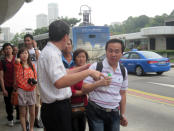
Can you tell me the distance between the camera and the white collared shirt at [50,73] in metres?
1.81

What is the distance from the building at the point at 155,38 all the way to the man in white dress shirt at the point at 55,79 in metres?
26.7

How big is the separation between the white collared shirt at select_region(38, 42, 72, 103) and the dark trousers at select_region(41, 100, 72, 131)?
0.20 feet

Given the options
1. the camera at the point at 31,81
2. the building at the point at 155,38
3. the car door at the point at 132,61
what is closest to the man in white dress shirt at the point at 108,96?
the camera at the point at 31,81

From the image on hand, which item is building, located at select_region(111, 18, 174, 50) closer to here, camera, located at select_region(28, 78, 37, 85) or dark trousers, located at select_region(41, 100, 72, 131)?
camera, located at select_region(28, 78, 37, 85)

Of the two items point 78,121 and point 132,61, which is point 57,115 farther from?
point 132,61

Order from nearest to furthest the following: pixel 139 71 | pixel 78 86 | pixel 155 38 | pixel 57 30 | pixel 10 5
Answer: pixel 57 30
pixel 78 86
pixel 10 5
pixel 139 71
pixel 155 38

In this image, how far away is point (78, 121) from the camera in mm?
2781

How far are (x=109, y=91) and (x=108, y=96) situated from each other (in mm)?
57

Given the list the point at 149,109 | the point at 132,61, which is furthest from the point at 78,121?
the point at 132,61

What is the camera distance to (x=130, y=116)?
5.00 meters

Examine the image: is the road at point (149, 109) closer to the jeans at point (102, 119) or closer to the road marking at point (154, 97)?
the road marking at point (154, 97)

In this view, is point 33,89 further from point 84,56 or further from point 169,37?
point 169,37

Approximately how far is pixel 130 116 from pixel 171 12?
8872 centimetres

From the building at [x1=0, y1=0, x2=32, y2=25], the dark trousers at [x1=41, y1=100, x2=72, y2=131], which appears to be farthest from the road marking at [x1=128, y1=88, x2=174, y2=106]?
the building at [x1=0, y1=0, x2=32, y2=25]
